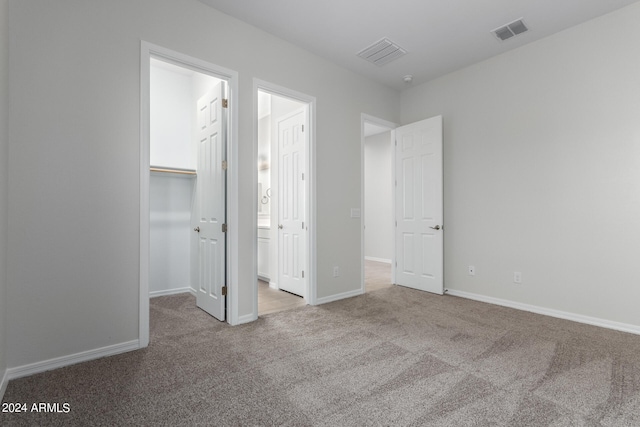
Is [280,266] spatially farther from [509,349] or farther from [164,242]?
[509,349]

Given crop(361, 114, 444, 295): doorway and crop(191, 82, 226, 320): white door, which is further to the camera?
crop(361, 114, 444, 295): doorway

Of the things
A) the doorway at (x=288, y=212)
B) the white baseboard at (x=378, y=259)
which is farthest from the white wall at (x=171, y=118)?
the white baseboard at (x=378, y=259)

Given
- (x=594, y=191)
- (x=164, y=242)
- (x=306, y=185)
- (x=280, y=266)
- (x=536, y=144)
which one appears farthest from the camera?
(x=280, y=266)

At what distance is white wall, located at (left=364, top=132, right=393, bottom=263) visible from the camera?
7215 mm

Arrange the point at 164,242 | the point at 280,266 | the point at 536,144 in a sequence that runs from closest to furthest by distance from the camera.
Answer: the point at 536,144, the point at 164,242, the point at 280,266

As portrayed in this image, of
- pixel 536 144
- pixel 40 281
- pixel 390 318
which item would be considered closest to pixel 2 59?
pixel 40 281

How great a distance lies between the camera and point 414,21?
3.03 m

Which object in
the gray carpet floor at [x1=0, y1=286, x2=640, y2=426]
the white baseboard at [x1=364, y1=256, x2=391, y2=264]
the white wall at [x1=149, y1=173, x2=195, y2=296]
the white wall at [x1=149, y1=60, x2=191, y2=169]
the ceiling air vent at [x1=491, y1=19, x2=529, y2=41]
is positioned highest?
the ceiling air vent at [x1=491, y1=19, x2=529, y2=41]

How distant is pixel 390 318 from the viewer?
10.3 feet

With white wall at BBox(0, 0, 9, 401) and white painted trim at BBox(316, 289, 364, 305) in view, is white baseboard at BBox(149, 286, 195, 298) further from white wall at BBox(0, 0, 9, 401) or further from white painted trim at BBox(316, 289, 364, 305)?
white wall at BBox(0, 0, 9, 401)

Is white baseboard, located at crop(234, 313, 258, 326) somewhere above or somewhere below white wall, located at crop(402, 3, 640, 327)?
below

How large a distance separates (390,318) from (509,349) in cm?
105

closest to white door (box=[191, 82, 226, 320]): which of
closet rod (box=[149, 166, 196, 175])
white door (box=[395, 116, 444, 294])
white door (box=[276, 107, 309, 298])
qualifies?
closet rod (box=[149, 166, 196, 175])

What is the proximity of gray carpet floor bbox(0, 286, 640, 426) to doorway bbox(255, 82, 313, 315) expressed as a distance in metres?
0.94
